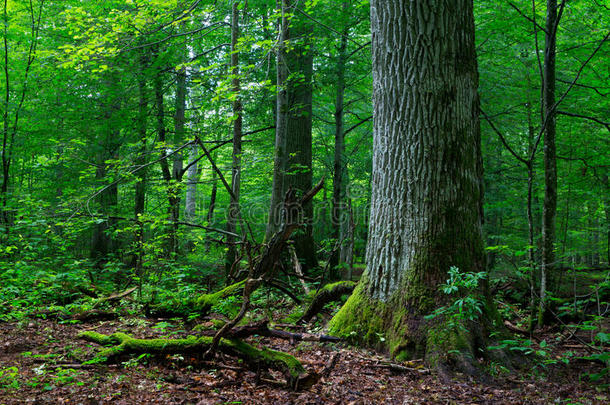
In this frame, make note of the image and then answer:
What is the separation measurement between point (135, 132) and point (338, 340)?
30.0 ft

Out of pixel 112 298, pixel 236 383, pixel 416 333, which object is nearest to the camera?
pixel 236 383

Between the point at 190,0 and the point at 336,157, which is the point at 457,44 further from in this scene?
the point at 336,157

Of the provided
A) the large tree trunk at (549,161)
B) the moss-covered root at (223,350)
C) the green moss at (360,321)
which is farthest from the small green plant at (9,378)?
the large tree trunk at (549,161)

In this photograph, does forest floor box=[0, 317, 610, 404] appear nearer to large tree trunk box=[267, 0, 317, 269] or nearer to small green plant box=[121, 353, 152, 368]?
small green plant box=[121, 353, 152, 368]

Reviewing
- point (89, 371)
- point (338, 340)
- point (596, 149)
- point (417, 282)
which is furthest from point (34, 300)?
point (596, 149)

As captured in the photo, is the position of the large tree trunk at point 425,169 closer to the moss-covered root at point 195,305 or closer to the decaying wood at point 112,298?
the moss-covered root at point 195,305

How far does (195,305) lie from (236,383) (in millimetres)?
2708

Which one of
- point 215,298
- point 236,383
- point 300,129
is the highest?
point 300,129

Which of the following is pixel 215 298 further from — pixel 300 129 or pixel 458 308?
pixel 300 129

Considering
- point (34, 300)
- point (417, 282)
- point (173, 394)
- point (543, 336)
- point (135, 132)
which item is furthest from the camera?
point (135, 132)

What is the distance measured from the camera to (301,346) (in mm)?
4309

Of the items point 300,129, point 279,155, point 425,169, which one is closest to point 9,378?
point 425,169

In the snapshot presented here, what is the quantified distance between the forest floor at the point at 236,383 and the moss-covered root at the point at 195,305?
5.44 ft

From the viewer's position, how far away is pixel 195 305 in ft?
19.0
